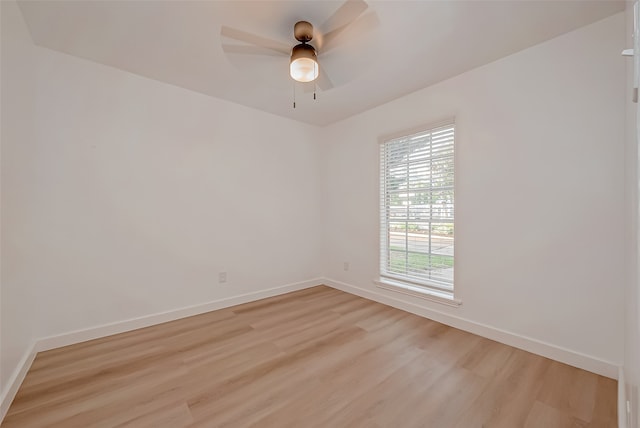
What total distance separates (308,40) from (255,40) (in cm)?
39

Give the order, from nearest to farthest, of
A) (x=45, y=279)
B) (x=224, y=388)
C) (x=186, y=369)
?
(x=224, y=388), (x=186, y=369), (x=45, y=279)

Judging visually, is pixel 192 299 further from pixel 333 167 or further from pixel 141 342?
pixel 333 167

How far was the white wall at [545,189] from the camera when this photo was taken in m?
1.85

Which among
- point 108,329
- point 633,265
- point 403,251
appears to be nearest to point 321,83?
point 403,251

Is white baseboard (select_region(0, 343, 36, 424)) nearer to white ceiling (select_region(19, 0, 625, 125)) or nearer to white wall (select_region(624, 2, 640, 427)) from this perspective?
white ceiling (select_region(19, 0, 625, 125))

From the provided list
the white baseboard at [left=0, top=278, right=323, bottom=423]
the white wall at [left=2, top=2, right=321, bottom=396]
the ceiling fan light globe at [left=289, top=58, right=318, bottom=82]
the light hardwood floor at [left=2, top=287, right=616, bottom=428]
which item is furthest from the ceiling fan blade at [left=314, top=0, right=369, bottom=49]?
the white baseboard at [left=0, top=278, right=323, bottom=423]

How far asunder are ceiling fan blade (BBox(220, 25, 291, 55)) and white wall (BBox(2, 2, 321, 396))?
1.31 m

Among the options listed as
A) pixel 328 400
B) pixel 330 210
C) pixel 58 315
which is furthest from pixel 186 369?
pixel 330 210

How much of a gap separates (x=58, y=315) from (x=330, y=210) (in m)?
3.19

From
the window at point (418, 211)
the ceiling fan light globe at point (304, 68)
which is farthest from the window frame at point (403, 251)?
the ceiling fan light globe at point (304, 68)

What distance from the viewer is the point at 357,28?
1839 mm

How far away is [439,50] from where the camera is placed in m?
2.24

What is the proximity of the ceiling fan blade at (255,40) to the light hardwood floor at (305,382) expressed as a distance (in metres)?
2.41

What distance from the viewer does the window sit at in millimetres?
2766
